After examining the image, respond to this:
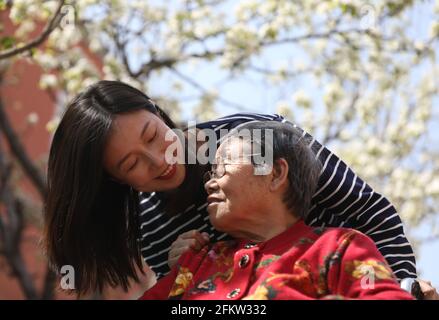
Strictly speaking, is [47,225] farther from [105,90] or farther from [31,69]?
[31,69]

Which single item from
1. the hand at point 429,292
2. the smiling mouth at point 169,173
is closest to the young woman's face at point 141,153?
the smiling mouth at point 169,173

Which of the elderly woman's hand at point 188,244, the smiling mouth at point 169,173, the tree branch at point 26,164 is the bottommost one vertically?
the tree branch at point 26,164

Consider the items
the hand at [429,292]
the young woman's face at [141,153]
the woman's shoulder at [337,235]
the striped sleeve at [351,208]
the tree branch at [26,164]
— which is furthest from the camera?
the tree branch at [26,164]

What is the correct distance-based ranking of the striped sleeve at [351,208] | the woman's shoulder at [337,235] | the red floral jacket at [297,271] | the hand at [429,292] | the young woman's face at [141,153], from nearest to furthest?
the red floral jacket at [297,271] → the woman's shoulder at [337,235] → the hand at [429,292] → the striped sleeve at [351,208] → the young woman's face at [141,153]

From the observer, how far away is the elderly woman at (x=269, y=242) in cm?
238

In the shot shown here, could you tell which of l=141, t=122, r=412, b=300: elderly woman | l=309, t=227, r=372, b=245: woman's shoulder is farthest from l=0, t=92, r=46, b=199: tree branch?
l=309, t=227, r=372, b=245: woman's shoulder

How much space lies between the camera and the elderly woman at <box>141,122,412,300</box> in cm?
238

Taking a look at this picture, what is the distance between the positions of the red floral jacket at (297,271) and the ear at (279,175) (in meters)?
0.13

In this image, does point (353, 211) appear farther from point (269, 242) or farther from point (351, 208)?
point (269, 242)

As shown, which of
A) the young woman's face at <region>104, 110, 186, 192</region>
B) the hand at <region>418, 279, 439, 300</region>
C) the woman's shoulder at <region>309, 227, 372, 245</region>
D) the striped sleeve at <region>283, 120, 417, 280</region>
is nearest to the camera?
the woman's shoulder at <region>309, 227, 372, 245</region>

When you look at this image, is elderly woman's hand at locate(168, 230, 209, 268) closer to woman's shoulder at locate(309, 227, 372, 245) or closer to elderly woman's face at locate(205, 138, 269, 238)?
elderly woman's face at locate(205, 138, 269, 238)

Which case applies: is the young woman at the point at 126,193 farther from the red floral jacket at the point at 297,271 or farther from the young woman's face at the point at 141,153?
the red floral jacket at the point at 297,271

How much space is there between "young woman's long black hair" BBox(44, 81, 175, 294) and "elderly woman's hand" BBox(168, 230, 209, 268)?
325mm
